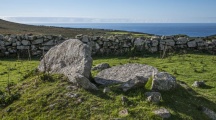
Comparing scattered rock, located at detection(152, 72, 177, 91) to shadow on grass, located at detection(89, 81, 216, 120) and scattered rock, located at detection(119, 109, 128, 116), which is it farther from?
scattered rock, located at detection(119, 109, 128, 116)

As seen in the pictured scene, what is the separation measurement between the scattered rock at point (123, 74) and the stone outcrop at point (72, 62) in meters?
1.06

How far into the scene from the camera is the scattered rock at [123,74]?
12289 mm

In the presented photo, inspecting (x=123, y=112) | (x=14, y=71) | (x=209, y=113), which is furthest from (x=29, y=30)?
(x=209, y=113)

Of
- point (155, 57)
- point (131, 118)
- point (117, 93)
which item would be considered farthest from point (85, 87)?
point (155, 57)

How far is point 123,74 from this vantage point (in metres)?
13.1

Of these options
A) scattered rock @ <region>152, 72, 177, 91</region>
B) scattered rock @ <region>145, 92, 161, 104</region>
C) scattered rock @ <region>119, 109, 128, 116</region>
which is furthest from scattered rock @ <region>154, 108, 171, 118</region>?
scattered rock @ <region>152, 72, 177, 91</region>

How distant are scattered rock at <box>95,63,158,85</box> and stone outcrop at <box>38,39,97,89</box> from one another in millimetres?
1064

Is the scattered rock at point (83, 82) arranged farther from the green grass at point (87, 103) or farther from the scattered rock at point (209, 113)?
the scattered rock at point (209, 113)

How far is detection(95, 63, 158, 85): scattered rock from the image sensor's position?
12.3 meters

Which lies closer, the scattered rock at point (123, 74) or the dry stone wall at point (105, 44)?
the scattered rock at point (123, 74)

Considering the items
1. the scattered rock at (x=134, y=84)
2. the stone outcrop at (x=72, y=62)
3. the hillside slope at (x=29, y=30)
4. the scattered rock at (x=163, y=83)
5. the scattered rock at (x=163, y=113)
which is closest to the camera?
the scattered rock at (x=163, y=113)

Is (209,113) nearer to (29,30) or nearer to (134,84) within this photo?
(134,84)

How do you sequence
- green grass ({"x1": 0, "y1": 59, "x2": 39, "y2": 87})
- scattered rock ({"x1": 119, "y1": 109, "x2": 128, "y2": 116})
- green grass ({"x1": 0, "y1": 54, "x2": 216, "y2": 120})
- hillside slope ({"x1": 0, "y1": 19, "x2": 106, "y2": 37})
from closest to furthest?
Answer: scattered rock ({"x1": 119, "y1": 109, "x2": 128, "y2": 116})
green grass ({"x1": 0, "y1": 54, "x2": 216, "y2": 120})
green grass ({"x1": 0, "y1": 59, "x2": 39, "y2": 87})
hillside slope ({"x1": 0, "y1": 19, "x2": 106, "y2": 37})

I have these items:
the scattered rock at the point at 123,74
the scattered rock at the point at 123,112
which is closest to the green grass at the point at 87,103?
the scattered rock at the point at 123,112
